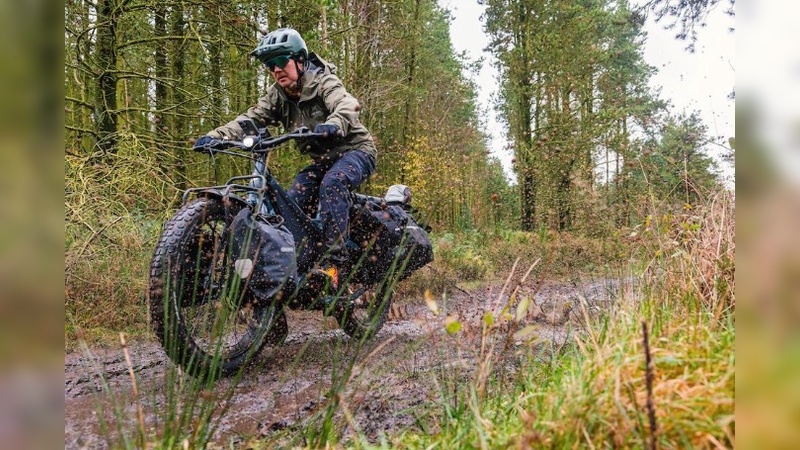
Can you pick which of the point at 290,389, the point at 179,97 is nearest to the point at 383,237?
the point at 290,389

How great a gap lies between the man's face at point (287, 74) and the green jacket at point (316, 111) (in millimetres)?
95

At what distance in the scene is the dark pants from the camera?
363cm

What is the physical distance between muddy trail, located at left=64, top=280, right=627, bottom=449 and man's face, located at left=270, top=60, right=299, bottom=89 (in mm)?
1932

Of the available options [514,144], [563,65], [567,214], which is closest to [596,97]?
[563,65]

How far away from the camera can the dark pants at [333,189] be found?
3629mm

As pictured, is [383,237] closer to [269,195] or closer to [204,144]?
[269,195]

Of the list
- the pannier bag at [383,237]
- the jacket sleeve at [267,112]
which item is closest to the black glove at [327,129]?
the pannier bag at [383,237]

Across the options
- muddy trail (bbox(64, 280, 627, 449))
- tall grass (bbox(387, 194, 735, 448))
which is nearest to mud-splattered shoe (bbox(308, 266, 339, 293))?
muddy trail (bbox(64, 280, 627, 449))

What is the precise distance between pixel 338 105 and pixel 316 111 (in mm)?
373

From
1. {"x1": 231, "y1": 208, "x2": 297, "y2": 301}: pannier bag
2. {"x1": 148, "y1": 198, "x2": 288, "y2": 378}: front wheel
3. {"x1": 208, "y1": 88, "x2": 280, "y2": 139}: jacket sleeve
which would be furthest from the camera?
{"x1": 208, "y1": 88, "x2": 280, "y2": 139}: jacket sleeve

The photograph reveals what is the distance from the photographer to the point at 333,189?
3656mm

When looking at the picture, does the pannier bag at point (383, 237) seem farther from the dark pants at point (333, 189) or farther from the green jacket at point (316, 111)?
the green jacket at point (316, 111)

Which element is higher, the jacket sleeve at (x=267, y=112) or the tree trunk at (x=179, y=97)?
the tree trunk at (x=179, y=97)

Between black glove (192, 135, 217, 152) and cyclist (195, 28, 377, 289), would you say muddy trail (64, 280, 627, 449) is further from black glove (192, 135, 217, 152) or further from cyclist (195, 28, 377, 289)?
black glove (192, 135, 217, 152)
